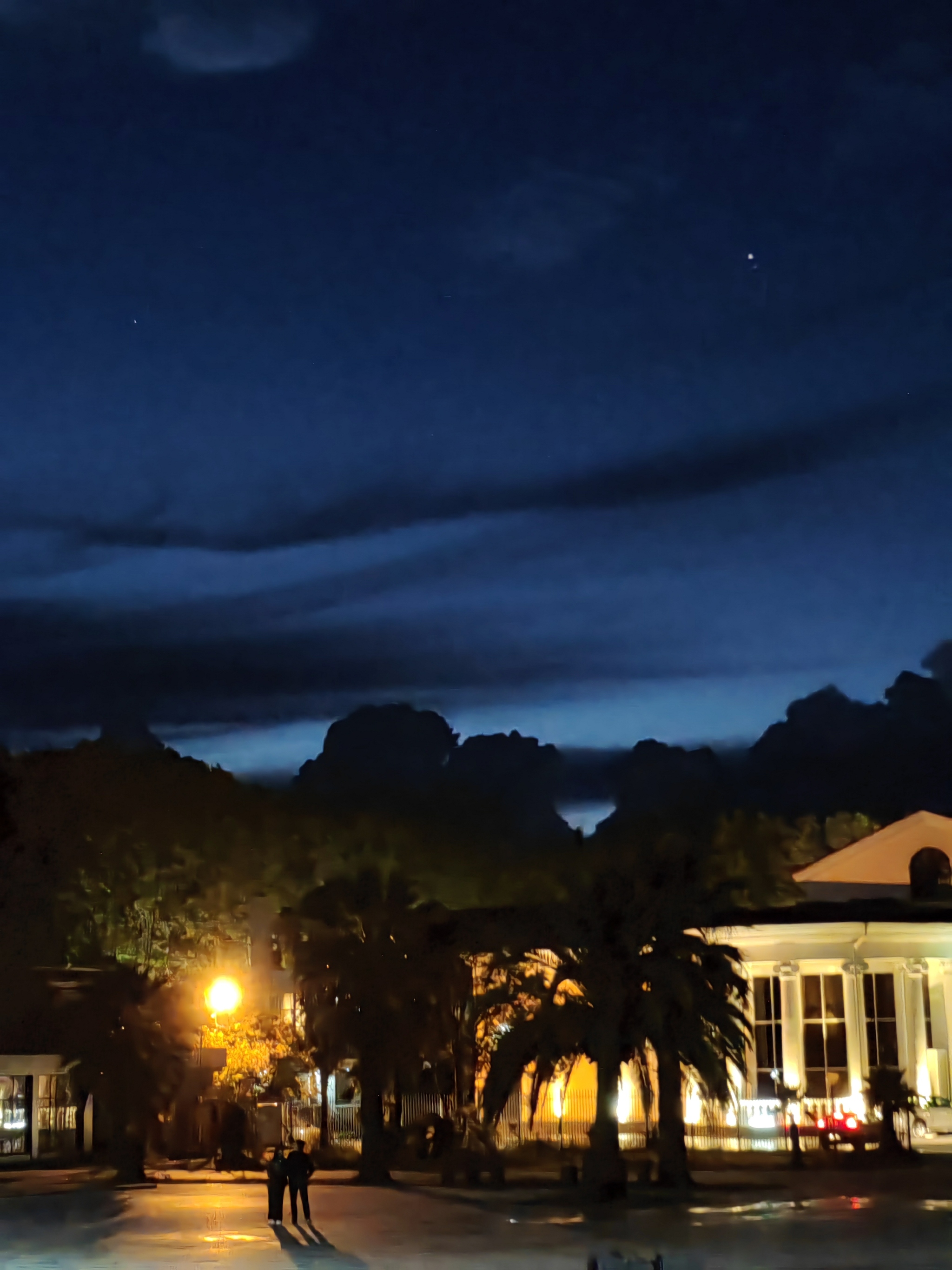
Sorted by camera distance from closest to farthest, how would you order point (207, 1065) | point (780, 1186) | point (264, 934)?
point (780, 1186) → point (207, 1065) → point (264, 934)

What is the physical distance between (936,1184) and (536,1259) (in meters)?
14.0

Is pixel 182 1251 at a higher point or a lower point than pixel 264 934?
lower

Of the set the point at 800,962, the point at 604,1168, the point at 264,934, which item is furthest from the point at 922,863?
the point at 604,1168

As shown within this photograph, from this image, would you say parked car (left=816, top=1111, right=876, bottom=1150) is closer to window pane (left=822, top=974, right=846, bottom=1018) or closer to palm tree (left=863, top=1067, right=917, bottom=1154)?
palm tree (left=863, top=1067, right=917, bottom=1154)

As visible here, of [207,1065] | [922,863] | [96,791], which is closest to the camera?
[207,1065]

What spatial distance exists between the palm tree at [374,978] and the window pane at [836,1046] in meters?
11.7

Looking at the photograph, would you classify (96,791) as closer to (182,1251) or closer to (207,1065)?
(207,1065)

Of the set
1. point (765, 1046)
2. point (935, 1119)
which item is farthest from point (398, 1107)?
point (935, 1119)

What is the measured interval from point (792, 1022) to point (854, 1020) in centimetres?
167

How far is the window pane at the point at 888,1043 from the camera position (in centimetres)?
4562

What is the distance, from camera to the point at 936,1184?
109 feet

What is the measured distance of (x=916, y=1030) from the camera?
4616 cm

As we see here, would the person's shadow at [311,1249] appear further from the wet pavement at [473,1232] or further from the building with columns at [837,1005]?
the building with columns at [837,1005]

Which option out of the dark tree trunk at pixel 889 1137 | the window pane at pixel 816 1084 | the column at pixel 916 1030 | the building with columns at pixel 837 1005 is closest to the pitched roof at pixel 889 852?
the building with columns at pixel 837 1005
